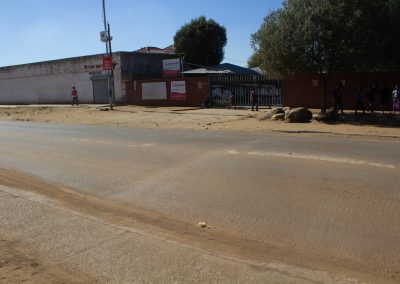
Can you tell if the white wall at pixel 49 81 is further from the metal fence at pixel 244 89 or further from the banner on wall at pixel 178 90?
the metal fence at pixel 244 89

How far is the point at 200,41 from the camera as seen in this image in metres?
55.1

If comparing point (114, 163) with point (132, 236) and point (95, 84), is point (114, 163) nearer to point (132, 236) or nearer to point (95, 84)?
point (132, 236)

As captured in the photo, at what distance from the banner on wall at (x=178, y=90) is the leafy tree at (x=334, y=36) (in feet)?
41.1

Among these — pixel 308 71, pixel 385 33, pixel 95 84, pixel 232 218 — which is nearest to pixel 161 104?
pixel 95 84

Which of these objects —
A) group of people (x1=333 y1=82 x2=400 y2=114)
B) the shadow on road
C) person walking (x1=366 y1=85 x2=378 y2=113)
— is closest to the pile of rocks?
the shadow on road

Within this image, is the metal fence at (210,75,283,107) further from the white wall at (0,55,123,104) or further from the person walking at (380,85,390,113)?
the white wall at (0,55,123,104)

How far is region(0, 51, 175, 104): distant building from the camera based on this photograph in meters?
42.2

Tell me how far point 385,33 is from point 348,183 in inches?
587

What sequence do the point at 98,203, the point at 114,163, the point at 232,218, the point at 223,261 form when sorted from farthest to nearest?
1. the point at 114,163
2. the point at 98,203
3. the point at 232,218
4. the point at 223,261

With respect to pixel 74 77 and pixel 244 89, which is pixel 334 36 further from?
pixel 74 77

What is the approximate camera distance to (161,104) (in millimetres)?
37031

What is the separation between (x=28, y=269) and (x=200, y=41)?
5148cm

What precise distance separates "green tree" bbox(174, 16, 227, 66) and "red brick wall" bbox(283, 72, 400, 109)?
26.9 metres

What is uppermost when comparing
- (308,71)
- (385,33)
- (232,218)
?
(385,33)
